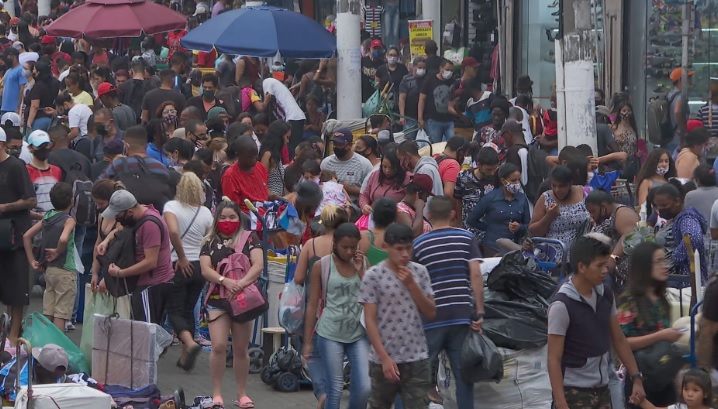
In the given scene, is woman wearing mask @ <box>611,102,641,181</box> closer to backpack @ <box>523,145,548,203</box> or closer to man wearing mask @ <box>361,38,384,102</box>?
backpack @ <box>523,145,548,203</box>

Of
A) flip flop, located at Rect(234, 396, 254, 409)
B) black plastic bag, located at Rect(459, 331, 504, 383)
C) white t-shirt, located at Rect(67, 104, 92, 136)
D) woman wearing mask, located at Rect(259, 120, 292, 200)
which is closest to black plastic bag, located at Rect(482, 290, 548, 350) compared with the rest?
black plastic bag, located at Rect(459, 331, 504, 383)

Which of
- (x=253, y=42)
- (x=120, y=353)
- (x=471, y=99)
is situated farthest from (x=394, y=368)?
(x=471, y=99)

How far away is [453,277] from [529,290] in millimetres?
1006

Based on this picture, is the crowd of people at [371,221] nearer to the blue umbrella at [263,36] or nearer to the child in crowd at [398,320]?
the child in crowd at [398,320]

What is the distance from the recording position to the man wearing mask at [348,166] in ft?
42.5

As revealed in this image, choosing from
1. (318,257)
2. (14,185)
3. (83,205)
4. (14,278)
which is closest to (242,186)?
(83,205)

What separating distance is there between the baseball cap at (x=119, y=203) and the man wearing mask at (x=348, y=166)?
10.4ft

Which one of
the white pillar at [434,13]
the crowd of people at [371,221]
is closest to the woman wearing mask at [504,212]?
the crowd of people at [371,221]

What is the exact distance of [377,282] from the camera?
7992 mm

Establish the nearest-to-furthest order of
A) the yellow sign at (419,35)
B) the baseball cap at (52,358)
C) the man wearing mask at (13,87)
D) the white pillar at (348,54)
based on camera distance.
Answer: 1. the baseball cap at (52,358)
2. the white pillar at (348,54)
3. the man wearing mask at (13,87)
4. the yellow sign at (419,35)

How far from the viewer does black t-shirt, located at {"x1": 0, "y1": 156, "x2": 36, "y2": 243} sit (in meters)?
11.3

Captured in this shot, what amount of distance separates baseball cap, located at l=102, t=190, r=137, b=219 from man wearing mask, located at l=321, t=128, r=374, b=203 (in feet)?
10.4

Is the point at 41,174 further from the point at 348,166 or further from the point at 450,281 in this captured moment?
the point at 450,281

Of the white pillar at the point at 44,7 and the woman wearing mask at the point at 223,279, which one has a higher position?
the white pillar at the point at 44,7
